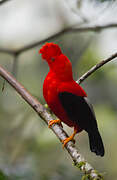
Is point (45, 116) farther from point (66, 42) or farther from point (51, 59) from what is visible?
point (66, 42)

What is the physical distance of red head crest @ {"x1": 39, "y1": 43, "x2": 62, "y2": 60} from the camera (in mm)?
3030

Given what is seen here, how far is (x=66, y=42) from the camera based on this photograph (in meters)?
7.48

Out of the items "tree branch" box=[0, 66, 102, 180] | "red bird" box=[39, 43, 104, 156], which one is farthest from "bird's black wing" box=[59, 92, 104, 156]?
"tree branch" box=[0, 66, 102, 180]

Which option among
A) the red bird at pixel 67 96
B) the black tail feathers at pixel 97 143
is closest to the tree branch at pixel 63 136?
the red bird at pixel 67 96

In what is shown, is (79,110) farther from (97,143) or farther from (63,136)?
(63,136)

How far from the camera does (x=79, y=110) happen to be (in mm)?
3256

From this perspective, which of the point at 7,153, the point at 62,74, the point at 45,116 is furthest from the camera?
the point at 7,153

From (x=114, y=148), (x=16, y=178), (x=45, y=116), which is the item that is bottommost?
(x=45, y=116)

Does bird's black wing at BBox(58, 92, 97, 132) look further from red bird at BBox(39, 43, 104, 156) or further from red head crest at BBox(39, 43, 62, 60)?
red head crest at BBox(39, 43, 62, 60)

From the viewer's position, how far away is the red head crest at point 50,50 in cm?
303

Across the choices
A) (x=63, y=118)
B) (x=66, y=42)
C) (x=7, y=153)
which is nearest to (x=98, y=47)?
(x=66, y=42)

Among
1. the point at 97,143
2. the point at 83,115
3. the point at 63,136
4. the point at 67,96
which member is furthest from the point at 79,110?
the point at 63,136

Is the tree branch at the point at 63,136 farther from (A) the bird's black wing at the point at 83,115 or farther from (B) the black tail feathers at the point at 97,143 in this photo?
(B) the black tail feathers at the point at 97,143

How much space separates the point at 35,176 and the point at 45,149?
7.98ft
